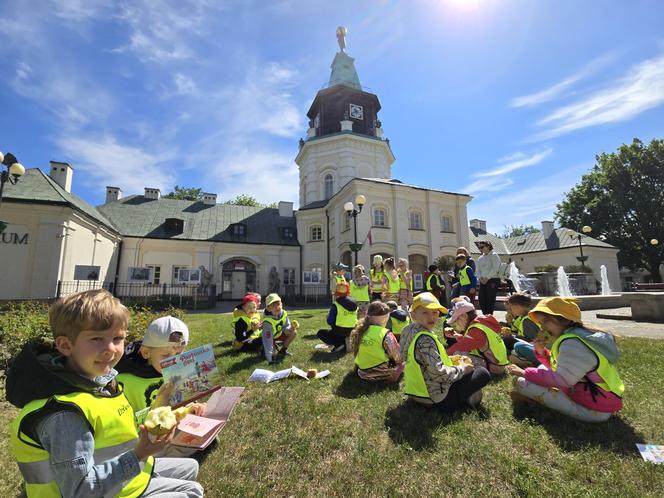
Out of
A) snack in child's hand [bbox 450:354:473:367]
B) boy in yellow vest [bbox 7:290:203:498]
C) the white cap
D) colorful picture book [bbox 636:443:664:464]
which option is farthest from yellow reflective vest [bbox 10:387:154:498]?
colorful picture book [bbox 636:443:664:464]

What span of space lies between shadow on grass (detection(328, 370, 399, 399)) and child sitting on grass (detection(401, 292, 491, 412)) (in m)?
0.85

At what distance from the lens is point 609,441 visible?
285cm

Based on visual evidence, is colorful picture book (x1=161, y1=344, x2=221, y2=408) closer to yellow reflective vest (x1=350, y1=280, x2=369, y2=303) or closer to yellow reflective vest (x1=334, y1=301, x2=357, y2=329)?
yellow reflective vest (x1=334, y1=301, x2=357, y2=329)

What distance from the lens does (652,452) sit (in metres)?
2.65

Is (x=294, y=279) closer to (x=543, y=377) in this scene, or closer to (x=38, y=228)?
(x=38, y=228)

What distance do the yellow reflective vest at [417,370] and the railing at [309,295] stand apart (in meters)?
19.4

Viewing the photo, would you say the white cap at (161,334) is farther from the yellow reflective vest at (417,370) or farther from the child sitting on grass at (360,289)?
the child sitting on grass at (360,289)

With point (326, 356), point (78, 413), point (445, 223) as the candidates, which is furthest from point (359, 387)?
point (445, 223)

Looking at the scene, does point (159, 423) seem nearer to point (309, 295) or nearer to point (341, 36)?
point (309, 295)

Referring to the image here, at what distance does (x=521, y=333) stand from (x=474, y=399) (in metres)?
2.62

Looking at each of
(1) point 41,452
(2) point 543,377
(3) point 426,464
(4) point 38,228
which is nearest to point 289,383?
(3) point 426,464

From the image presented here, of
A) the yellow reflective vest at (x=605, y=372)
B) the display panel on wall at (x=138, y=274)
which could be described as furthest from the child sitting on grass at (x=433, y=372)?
the display panel on wall at (x=138, y=274)

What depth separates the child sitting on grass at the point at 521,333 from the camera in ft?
15.3

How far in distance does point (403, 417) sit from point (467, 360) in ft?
3.25
